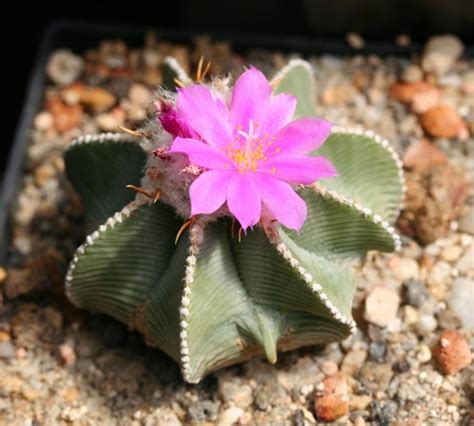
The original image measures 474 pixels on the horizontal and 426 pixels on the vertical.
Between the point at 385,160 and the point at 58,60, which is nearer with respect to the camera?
the point at 385,160

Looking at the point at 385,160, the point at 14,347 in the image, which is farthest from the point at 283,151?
the point at 14,347

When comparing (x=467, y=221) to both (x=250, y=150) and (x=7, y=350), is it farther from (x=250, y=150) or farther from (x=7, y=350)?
(x=7, y=350)

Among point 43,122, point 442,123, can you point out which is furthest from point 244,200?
point 43,122

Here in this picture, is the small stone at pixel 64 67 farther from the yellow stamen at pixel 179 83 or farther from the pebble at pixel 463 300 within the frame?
the pebble at pixel 463 300

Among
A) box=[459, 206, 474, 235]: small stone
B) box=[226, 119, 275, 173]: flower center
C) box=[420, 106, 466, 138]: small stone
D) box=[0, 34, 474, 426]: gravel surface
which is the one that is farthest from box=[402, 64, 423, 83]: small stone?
box=[226, 119, 275, 173]: flower center

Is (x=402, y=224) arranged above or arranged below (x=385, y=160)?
below

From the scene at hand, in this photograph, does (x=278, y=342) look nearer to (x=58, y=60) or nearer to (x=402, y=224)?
(x=402, y=224)

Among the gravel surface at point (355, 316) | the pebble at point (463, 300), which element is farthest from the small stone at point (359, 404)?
the pebble at point (463, 300)
